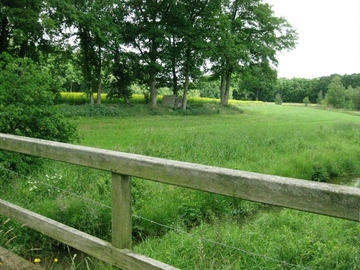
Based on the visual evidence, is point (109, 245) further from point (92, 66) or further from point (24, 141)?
point (92, 66)

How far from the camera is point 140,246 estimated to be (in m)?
4.77

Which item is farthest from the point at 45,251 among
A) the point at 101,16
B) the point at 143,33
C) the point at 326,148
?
the point at 143,33

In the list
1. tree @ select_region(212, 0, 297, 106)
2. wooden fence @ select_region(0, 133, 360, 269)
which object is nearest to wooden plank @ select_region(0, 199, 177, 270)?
wooden fence @ select_region(0, 133, 360, 269)

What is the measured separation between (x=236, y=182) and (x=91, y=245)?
127 centimetres

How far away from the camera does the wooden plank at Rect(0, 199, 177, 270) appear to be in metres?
2.15

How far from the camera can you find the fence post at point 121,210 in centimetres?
219

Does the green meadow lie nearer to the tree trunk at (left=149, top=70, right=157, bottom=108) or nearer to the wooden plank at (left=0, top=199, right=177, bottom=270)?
the wooden plank at (left=0, top=199, right=177, bottom=270)

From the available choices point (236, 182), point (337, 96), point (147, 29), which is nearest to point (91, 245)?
point (236, 182)

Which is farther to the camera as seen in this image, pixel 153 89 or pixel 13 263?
pixel 153 89

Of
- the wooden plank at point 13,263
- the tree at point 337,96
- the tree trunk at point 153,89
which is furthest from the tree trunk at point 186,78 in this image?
the tree at point 337,96

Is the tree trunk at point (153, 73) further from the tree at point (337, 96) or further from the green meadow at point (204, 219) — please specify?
the tree at point (337, 96)

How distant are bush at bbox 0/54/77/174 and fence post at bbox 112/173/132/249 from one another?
4353 millimetres

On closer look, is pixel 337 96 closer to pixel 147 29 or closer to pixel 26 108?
pixel 147 29

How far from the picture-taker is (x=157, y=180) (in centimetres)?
204
